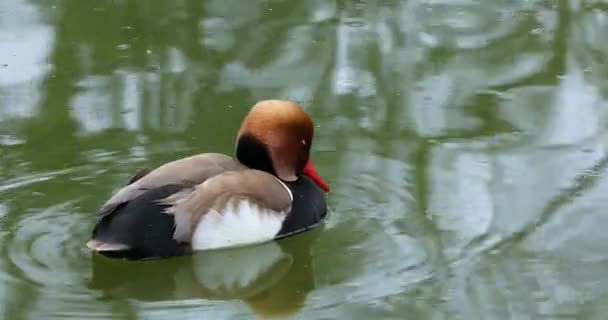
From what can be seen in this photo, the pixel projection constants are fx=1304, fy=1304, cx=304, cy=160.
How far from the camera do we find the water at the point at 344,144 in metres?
4.64

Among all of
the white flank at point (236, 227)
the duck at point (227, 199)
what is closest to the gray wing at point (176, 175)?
the duck at point (227, 199)

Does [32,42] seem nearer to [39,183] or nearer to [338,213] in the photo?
[39,183]

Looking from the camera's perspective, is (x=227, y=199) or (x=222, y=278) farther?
(x=227, y=199)

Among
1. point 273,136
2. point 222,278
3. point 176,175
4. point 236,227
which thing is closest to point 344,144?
point 273,136

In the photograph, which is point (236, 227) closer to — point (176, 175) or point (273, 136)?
point (176, 175)

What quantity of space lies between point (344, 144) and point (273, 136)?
2.65 ft

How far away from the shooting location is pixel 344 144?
234 inches

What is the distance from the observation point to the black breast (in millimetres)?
5152

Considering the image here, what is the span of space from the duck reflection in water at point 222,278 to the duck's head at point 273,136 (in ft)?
1.26

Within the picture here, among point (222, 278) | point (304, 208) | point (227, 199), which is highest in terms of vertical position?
point (227, 199)

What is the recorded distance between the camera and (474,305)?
4.54 m

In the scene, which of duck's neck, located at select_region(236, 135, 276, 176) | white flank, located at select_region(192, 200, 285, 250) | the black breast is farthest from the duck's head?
white flank, located at select_region(192, 200, 285, 250)

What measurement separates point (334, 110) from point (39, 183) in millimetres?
1575

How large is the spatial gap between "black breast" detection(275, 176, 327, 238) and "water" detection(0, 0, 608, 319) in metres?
0.06
